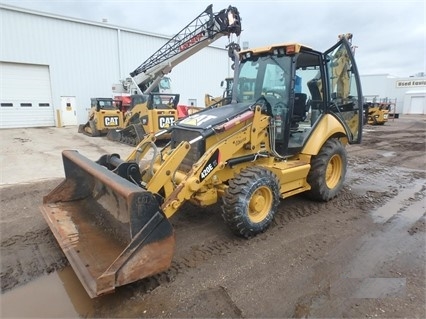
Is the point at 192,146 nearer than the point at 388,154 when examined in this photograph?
Yes

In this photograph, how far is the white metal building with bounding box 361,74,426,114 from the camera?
3722 centimetres

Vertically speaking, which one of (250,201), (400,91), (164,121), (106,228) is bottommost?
(106,228)

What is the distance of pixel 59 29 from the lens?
16094mm

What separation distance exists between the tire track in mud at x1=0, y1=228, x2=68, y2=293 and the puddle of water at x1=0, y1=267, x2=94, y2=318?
0.44ft

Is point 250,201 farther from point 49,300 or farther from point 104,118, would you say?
A: point 104,118

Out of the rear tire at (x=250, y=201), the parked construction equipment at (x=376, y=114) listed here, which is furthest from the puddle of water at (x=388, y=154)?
the parked construction equipment at (x=376, y=114)

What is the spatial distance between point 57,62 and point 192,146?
15.6 meters

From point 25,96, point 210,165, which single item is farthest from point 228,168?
point 25,96

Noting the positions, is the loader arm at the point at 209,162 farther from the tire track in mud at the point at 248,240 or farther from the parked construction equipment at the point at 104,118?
the parked construction equipment at the point at 104,118

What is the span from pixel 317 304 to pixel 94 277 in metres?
1.90

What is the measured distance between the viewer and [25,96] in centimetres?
1552

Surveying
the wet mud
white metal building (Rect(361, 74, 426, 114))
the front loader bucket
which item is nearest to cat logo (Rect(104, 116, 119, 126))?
the wet mud

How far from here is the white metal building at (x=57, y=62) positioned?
48.9 feet

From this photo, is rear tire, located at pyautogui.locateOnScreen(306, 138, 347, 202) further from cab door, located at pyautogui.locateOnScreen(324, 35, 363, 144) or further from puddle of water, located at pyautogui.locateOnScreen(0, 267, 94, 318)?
puddle of water, located at pyautogui.locateOnScreen(0, 267, 94, 318)
